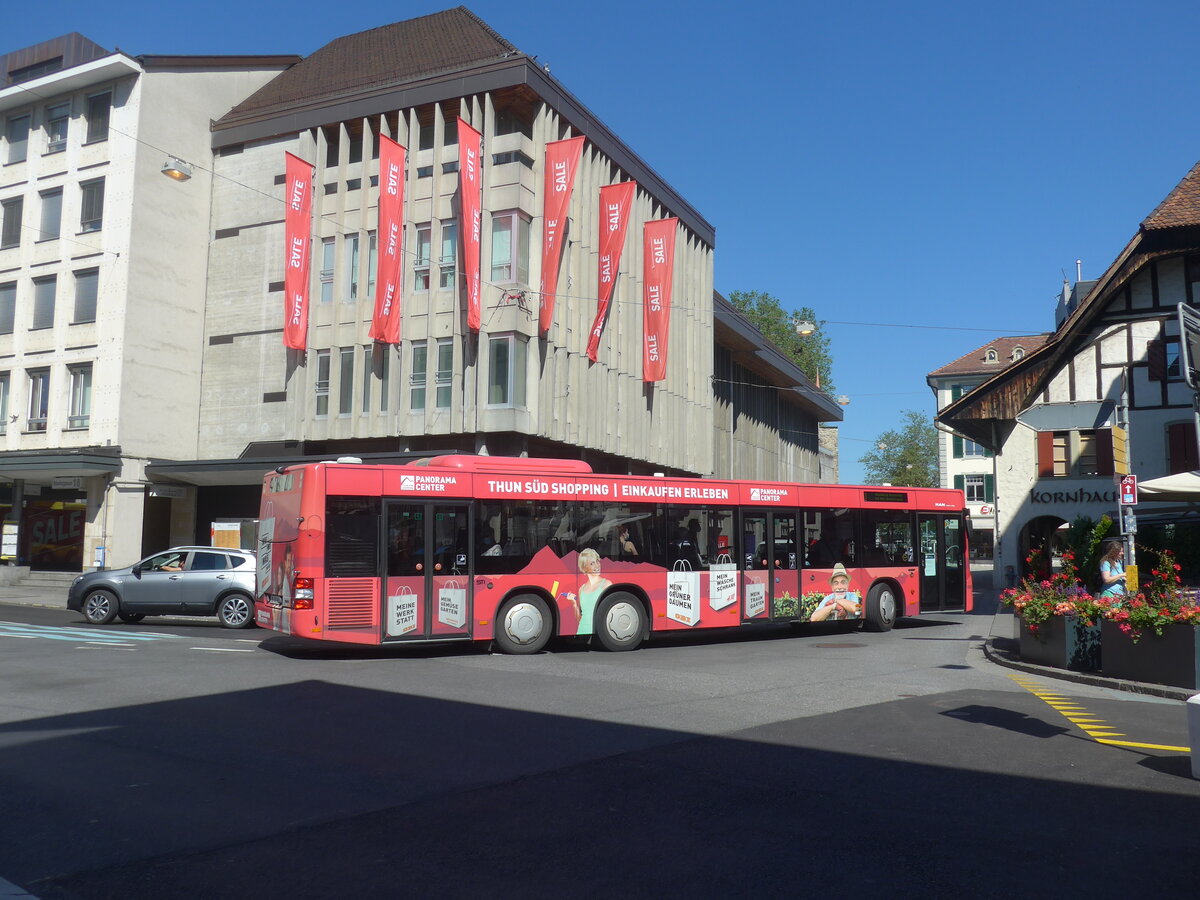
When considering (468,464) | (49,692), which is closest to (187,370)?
(468,464)

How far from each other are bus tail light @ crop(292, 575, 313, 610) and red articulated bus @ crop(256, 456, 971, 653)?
2cm

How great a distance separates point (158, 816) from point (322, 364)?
26600 millimetres

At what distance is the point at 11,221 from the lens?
1436 inches

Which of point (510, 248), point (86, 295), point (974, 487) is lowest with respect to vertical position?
point (974, 487)

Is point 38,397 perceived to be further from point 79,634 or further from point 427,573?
point 427,573

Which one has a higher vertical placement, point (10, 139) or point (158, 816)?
point (10, 139)

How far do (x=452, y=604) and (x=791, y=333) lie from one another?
60.8 metres

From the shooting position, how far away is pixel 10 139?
37031mm

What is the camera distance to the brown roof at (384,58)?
3144 cm

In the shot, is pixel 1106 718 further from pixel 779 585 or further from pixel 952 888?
pixel 779 585

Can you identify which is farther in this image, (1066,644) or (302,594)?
(302,594)

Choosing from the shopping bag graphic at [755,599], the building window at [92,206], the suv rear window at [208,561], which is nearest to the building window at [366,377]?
the suv rear window at [208,561]

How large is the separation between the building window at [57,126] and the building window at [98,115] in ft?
3.34

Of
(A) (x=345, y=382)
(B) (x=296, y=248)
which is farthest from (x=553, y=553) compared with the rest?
(B) (x=296, y=248)
